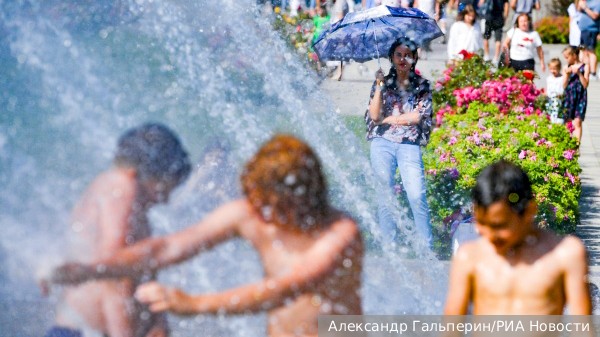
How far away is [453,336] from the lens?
3826 mm

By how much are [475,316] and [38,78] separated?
3102 mm

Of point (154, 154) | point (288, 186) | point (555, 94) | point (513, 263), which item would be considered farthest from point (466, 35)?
point (288, 186)

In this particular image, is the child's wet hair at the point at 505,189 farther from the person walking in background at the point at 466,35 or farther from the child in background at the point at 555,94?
the person walking in background at the point at 466,35

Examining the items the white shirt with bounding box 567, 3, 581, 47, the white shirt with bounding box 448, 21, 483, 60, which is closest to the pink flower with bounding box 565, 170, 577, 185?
the white shirt with bounding box 448, 21, 483, 60

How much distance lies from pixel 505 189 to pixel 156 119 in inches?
95.1

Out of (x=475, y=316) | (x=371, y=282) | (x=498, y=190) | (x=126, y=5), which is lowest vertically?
(x=371, y=282)

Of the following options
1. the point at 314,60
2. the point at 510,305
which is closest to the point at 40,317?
the point at 510,305

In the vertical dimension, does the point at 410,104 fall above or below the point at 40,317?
above

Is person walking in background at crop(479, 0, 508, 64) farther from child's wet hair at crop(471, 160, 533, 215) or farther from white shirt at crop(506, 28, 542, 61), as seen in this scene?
child's wet hair at crop(471, 160, 533, 215)

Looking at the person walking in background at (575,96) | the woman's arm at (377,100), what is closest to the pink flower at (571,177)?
the woman's arm at (377,100)

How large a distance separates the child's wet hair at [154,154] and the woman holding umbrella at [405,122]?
3617 mm

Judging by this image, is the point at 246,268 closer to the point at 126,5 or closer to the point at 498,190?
the point at 498,190

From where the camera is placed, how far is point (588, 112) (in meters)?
15.3

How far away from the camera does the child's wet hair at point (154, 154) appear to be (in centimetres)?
379
